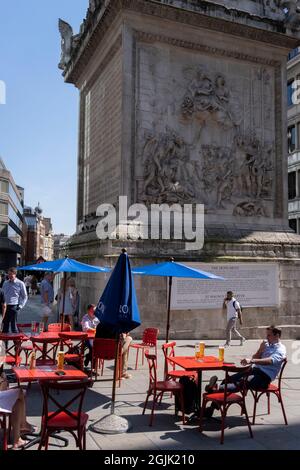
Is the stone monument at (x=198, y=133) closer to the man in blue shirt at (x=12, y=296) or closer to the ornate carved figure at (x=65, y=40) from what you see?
the ornate carved figure at (x=65, y=40)

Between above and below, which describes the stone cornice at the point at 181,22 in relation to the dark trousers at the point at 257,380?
above

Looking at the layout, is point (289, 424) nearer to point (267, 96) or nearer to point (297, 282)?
point (297, 282)

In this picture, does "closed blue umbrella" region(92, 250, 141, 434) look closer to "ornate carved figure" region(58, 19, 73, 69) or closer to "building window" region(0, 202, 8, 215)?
"ornate carved figure" region(58, 19, 73, 69)

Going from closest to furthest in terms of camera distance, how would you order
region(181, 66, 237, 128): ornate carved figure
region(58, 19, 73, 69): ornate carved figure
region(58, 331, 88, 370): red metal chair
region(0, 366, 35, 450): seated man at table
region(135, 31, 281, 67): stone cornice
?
region(0, 366, 35, 450): seated man at table, region(58, 331, 88, 370): red metal chair, region(135, 31, 281, 67): stone cornice, region(181, 66, 237, 128): ornate carved figure, region(58, 19, 73, 69): ornate carved figure

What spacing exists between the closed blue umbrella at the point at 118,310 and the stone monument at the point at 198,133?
26.9 ft

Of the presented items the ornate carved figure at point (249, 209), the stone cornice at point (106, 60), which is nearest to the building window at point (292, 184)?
the ornate carved figure at point (249, 209)

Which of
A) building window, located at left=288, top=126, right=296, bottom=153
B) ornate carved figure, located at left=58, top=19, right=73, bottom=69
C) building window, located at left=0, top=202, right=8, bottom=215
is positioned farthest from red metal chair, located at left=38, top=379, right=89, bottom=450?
building window, located at left=0, top=202, right=8, bottom=215

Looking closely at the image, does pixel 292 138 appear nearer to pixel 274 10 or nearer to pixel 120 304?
pixel 274 10

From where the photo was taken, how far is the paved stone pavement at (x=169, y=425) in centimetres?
686

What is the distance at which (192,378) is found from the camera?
8508mm

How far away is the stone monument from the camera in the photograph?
16906 mm

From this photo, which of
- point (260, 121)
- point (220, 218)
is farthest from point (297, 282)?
point (260, 121)

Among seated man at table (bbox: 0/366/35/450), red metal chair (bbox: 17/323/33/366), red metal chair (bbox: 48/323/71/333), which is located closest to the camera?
seated man at table (bbox: 0/366/35/450)

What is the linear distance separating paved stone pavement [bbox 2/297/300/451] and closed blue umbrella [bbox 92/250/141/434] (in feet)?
0.83
